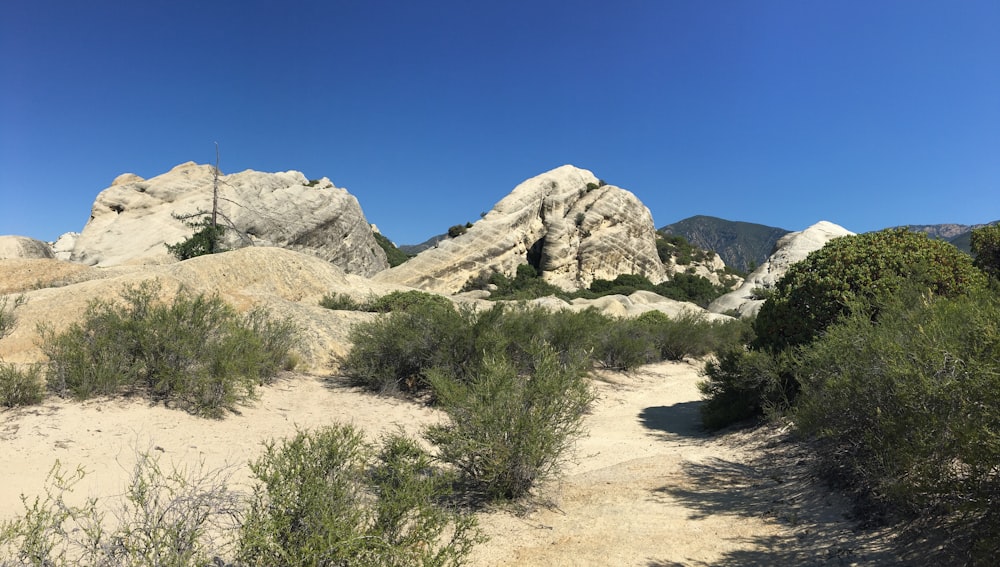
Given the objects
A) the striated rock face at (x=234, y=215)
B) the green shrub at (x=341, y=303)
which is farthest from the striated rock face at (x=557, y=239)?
the green shrub at (x=341, y=303)

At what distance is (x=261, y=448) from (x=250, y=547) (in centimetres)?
419

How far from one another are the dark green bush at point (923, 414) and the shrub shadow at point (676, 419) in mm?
3654

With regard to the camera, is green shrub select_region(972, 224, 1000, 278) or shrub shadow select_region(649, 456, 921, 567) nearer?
shrub shadow select_region(649, 456, 921, 567)

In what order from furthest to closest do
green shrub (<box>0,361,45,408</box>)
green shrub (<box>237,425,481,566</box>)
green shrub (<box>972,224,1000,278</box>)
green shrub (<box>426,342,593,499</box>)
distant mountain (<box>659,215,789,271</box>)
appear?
distant mountain (<box>659,215,789,271</box>) → green shrub (<box>972,224,1000,278</box>) → green shrub (<box>0,361,45,408</box>) → green shrub (<box>426,342,593,499</box>) → green shrub (<box>237,425,481,566</box>)

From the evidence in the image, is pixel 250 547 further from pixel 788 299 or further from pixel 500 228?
pixel 500 228

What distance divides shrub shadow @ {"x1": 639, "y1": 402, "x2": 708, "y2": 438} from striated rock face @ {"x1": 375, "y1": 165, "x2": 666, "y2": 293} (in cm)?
2754

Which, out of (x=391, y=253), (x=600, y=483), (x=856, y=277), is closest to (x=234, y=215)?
(x=391, y=253)

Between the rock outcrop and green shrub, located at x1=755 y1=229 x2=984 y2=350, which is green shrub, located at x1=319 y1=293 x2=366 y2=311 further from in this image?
green shrub, located at x1=755 y1=229 x2=984 y2=350

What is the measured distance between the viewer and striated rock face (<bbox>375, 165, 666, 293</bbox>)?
3947cm

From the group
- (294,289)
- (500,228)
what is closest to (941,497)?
(294,289)

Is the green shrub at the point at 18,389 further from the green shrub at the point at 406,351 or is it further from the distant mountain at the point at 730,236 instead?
the distant mountain at the point at 730,236

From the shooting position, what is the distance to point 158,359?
7.38 meters

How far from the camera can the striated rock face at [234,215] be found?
37.3m

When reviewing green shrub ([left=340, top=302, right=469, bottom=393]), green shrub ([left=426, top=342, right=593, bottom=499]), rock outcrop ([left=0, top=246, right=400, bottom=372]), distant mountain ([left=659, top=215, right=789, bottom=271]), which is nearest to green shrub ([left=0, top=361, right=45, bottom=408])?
rock outcrop ([left=0, top=246, right=400, bottom=372])
